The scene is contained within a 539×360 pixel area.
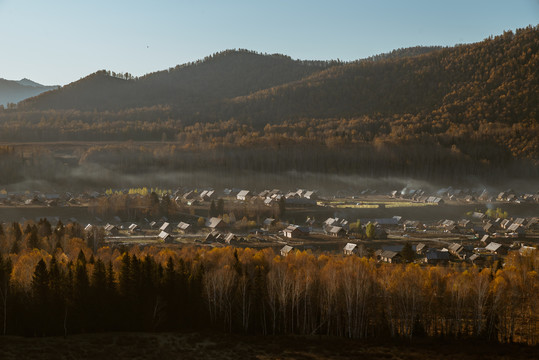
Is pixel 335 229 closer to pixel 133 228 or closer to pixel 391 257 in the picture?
pixel 391 257

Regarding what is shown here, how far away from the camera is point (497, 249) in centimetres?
4988

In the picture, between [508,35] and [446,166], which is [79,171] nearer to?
[446,166]

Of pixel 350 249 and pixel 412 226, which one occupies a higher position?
pixel 350 249

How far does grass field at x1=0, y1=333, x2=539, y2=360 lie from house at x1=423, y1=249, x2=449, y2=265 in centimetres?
1603

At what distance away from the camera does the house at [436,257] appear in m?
45.2

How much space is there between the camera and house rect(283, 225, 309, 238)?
57.9 metres

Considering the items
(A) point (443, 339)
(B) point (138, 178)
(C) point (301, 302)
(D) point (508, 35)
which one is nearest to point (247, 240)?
(C) point (301, 302)

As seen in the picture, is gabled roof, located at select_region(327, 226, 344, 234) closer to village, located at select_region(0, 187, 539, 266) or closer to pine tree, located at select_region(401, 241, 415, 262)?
village, located at select_region(0, 187, 539, 266)

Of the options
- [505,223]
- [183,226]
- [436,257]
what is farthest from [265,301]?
[505,223]

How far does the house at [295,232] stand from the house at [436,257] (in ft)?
48.0

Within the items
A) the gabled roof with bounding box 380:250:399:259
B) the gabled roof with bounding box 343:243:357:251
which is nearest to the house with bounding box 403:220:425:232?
the gabled roof with bounding box 343:243:357:251

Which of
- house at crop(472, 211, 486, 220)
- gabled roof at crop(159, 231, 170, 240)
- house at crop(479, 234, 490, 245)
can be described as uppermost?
gabled roof at crop(159, 231, 170, 240)

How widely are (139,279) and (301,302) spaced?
8166 millimetres

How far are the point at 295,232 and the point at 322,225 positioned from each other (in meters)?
9.95
